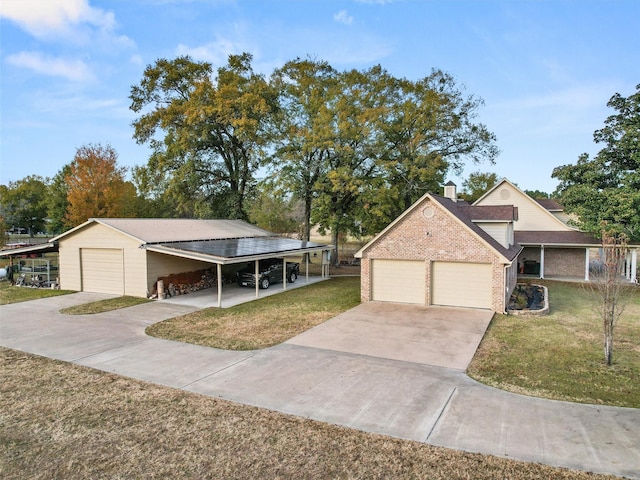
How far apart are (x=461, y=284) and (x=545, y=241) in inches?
514

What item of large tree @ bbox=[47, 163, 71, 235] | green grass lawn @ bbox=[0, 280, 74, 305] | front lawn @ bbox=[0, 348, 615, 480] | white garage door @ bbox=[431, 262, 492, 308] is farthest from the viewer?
large tree @ bbox=[47, 163, 71, 235]

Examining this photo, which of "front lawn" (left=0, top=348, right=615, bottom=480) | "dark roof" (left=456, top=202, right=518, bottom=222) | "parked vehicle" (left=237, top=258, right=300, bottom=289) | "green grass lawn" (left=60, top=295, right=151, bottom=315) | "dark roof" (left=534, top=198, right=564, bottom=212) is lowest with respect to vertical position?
"front lawn" (left=0, top=348, right=615, bottom=480)

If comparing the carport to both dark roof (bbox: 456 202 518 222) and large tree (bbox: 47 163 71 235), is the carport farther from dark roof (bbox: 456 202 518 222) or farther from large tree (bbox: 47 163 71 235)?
large tree (bbox: 47 163 71 235)

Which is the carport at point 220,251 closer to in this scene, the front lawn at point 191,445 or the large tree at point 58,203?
the front lawn at point 191,445

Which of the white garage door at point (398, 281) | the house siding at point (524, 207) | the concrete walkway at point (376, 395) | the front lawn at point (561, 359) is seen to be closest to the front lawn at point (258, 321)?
the concrete walkway at point (376, 395)

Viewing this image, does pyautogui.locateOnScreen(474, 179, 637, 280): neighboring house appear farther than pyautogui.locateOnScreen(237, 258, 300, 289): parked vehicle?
Yes

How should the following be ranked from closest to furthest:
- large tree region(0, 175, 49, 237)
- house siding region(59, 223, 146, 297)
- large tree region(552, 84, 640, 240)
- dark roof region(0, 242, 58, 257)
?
house siding region(59, 223, 146, 297)
dark roof region(0, 242, 58, 257)
large tree region(552, 84, 640, 240)
large tree region(0, 175, 49, 237)

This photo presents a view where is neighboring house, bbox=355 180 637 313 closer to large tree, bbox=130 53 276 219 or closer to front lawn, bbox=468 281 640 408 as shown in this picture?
front lawn, bbox=468 281 640 408

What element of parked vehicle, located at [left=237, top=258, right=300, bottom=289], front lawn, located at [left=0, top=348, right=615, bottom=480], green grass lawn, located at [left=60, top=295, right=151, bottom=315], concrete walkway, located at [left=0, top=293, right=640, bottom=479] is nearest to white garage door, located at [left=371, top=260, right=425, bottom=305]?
parked vehicle, located at [left=237, top=258, right=300, bottom=289]

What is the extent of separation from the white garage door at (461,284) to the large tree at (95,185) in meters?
29.6

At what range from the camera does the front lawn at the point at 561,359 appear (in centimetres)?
779

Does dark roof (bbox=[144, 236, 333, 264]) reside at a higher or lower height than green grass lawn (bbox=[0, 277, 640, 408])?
higher

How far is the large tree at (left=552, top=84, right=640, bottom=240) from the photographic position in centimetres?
2202

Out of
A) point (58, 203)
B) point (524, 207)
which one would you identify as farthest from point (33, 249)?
point (524, 207)
